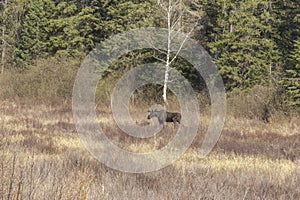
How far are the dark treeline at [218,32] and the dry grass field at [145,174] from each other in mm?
8521

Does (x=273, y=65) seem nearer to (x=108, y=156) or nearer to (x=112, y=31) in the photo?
(x=112, y=31)

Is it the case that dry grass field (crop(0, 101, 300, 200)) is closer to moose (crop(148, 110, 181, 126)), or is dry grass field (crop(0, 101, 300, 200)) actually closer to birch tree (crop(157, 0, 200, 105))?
moose (crop(148, 110, 181, 126))

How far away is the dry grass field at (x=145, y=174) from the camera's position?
3.43 m

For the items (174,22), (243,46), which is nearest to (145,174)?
(243,46)

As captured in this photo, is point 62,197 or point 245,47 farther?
point 245,47

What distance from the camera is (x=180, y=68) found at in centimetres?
2395

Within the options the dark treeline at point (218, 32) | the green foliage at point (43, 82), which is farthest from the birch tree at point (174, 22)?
the green foliage at point (43, 82)

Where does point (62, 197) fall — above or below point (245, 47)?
above

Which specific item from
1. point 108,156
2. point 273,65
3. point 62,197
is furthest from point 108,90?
point 62,197

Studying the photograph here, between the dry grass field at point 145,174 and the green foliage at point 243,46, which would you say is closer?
the dry grass field at point 145,174

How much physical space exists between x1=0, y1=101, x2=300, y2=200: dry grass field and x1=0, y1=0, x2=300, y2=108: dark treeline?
8521mm

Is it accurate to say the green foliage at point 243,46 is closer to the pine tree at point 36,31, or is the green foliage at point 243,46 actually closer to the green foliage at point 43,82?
the green foliage at point 43,82

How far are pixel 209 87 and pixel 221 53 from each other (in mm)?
2084

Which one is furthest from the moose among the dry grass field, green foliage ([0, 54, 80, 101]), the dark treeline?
green foliage ([0, 54, 80, 101])
